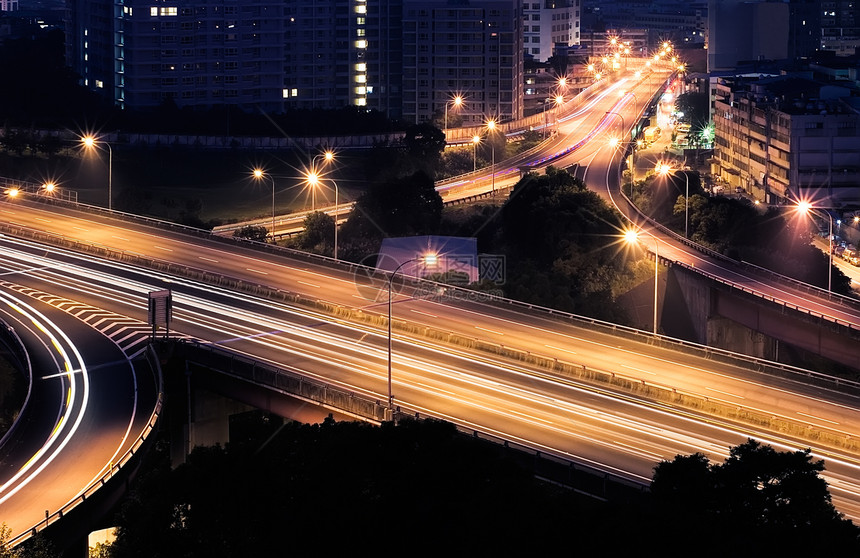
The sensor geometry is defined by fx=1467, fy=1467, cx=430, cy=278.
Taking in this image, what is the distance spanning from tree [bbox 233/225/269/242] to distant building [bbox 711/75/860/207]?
45.9m

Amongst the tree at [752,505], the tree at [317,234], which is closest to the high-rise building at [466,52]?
the tree at [317,234]

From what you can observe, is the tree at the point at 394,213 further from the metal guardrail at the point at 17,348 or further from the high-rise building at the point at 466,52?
the high-rise building at the point at 466,52

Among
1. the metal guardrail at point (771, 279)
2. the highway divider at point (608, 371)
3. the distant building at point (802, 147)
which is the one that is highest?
the distant building at point (802, 147)

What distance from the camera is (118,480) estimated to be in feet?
149

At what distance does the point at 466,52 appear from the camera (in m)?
158

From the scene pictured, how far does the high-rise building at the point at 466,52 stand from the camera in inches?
6191

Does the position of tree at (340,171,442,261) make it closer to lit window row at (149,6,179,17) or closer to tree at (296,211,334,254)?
tree at (296,211,334,254)

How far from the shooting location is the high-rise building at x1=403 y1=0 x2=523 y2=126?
15725 centimetres

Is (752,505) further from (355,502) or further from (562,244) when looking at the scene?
(562,244)

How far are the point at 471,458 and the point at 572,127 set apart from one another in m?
117

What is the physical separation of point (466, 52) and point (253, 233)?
6816 centimetres

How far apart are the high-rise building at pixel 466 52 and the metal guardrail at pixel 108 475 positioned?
104 meters

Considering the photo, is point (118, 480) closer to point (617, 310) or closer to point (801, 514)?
point (801, 514)

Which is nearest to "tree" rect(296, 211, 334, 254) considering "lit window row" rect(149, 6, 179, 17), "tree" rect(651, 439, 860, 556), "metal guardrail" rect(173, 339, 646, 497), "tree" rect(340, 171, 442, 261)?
"tree" rect(340, 171, 442, 261)
